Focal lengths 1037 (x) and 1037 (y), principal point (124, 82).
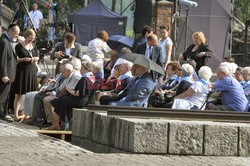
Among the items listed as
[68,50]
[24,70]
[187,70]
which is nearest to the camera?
[187,70]

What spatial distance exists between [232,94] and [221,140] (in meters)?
4.32

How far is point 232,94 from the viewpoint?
16.8m

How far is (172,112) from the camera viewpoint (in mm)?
13625

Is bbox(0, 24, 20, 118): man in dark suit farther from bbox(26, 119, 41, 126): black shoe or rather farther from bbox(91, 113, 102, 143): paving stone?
bbox(91, 113, 102, 143): paving stone

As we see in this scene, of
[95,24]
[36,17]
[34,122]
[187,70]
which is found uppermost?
[36,17]

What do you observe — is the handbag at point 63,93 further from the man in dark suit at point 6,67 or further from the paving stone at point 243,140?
the paving stone at point 243,140

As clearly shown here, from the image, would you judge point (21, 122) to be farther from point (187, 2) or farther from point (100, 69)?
point (187, 2)

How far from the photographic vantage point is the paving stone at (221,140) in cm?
1250

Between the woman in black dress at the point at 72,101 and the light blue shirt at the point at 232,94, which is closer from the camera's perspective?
the light blue shirt at the point at 232,94

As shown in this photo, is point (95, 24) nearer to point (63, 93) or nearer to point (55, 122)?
point (63, 93)

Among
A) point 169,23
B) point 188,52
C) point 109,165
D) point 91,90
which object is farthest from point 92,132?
point 169,23

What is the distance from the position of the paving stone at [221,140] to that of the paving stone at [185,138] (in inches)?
3.5

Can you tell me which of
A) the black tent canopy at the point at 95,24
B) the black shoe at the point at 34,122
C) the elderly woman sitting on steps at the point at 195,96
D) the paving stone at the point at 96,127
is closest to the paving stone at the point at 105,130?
the paving stone at the point at 96,127

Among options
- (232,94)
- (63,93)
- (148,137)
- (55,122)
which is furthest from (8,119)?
(148,137)
